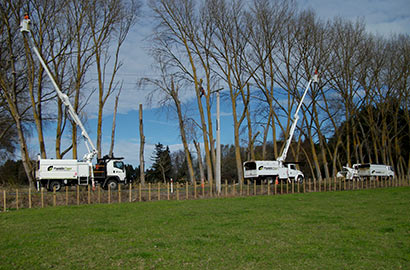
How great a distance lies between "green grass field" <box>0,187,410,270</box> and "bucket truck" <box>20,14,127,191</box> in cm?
1342

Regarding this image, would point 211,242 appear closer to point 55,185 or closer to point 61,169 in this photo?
point 61,169

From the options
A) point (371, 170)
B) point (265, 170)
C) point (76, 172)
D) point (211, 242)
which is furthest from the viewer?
point (371, 170)

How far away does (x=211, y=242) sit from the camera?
28.9ft

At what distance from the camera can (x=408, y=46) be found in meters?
A: 41.4

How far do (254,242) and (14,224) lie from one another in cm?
805

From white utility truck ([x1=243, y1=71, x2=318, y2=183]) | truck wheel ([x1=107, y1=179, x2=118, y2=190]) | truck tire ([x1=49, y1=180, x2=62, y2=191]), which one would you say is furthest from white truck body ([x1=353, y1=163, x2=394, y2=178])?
truck tire ([x1=49, y1=180, x2=62, y2=191])

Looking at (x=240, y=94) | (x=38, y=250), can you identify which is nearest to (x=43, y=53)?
(x=240, y=94)

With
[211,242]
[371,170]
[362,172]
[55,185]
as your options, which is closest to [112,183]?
[55,185]

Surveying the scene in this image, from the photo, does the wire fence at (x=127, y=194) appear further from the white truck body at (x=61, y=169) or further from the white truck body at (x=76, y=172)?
the white truck body at (x=61, y=169)

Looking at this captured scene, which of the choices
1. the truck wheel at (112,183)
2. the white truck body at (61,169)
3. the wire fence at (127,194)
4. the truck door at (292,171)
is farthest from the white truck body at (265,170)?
the white truck body at (61,169)

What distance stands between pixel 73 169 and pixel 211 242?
20556mm

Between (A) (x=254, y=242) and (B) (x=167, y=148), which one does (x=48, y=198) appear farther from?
(B) (x=167, y=148)

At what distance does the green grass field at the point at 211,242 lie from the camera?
6957mm

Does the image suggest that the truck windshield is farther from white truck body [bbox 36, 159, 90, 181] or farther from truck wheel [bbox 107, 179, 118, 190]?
white truck body [bbox 36, 159, 90, 181]
